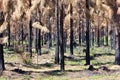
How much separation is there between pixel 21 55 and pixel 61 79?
1480cm

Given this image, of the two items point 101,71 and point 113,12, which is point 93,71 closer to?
point 101,71

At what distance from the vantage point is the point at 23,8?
4100cm

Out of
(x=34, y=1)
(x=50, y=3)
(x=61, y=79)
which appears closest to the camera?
(x=61, y=79)

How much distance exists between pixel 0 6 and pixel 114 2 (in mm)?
12746

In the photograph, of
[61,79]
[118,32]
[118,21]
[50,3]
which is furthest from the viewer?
[50,3]

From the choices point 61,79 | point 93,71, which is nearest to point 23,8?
point 93,71

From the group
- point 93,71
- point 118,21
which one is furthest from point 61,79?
point 118,21

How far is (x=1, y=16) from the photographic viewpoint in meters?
27.7

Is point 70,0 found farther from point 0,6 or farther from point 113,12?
point 0,6

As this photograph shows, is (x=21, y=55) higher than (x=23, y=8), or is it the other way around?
(x=23, y=8)

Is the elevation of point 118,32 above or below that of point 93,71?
above

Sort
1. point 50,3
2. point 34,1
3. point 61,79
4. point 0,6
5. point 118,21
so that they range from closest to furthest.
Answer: point 61,79 < point 0,6 < point 118,21 < point 34,1 < point 50,3

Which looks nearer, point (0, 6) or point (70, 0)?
point (0, 6)

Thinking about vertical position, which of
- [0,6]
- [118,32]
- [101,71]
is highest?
[0,6]
